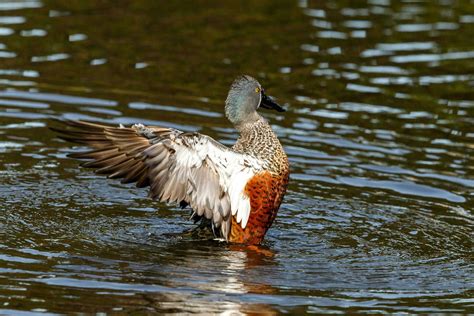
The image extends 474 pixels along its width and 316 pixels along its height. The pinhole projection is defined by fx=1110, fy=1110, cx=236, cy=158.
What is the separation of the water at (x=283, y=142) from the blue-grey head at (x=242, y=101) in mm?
970

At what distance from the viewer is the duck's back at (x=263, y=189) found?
8.82m

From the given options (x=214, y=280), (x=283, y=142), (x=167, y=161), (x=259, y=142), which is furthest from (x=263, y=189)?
(x=283, y=142)

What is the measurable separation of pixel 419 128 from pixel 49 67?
4554 millimetres

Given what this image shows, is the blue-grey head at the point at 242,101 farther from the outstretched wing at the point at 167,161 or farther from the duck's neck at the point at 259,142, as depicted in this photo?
the outstretched wing at the point at 167,161

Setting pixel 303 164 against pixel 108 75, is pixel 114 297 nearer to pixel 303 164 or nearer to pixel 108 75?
pixel 303 164

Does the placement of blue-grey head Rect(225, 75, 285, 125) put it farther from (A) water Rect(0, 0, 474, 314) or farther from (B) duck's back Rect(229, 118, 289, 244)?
(A) water Rect(0, 0, 474, 314)

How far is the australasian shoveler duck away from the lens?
845cm

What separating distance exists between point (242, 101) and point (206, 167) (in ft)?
3.01

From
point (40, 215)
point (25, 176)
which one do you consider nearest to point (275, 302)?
point (40, 215)

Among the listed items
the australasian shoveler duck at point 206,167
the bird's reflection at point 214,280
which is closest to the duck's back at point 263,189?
the australasian shoveler duck at point 206,167

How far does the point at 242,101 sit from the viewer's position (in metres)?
9.30

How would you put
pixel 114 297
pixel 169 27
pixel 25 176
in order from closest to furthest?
1. pixel 114 297
2. pixel 25 176
3. pixel 169 27

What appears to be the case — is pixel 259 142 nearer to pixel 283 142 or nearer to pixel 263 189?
pixel 263 189

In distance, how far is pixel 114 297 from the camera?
722 centimetres
